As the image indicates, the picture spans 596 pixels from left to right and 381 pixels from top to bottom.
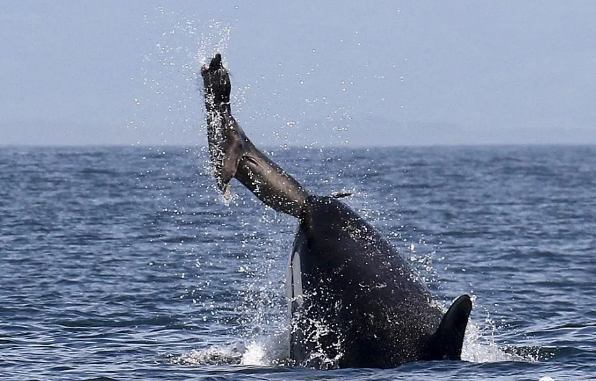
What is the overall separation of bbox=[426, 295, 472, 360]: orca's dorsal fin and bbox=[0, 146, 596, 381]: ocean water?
144 millimetres

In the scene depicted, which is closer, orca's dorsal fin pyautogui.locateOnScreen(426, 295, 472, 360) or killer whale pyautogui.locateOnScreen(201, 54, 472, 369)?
orca's dorsal fin pyautogui.locateOnScreen(426, 295, 472, 360)

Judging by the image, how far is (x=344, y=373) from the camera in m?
13.6

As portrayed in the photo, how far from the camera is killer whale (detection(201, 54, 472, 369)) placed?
1367 centimetres

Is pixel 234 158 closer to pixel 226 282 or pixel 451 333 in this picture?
pixel 451 333

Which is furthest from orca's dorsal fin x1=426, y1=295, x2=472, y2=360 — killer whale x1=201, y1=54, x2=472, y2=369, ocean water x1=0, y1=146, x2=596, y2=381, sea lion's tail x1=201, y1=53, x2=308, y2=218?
sea lion's tail x1=201, y1=53, x2=308, y2=218

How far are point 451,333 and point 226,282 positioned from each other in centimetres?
1241

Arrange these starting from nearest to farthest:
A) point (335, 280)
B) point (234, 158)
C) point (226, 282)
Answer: point (335, 280), point (234, 158), point (226, 282)

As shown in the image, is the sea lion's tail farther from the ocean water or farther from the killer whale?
the ocean water

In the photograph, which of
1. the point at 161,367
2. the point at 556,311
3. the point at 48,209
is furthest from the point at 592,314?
the point at 48,209

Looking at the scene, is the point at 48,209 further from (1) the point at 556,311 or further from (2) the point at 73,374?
(2) the point at 73,374

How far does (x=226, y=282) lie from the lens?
2531 centimetres

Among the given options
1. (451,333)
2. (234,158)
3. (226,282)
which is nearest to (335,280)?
(451,333)

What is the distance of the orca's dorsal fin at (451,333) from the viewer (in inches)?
509

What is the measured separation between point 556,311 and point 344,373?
856 centimetres
